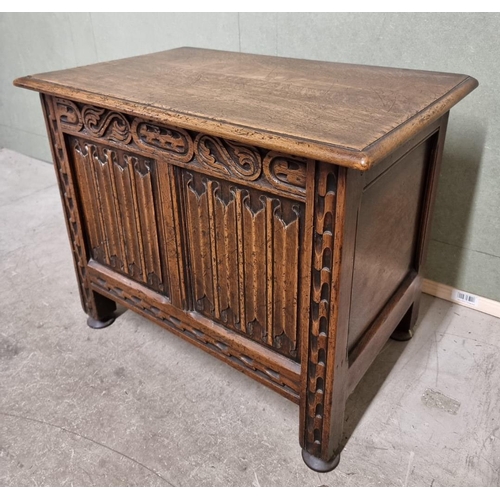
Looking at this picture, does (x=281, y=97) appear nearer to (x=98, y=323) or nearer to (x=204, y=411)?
(x=204, y=411)

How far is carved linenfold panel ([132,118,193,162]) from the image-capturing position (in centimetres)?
120

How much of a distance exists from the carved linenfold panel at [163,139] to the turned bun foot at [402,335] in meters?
0.97

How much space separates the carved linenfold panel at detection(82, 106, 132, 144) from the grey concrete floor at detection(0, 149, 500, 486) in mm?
734

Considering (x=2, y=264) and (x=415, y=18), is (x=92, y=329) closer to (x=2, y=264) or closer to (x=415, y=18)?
(x=2, y=264)

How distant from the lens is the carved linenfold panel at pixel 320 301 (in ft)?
3.23

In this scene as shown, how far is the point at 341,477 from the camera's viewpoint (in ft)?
4.27

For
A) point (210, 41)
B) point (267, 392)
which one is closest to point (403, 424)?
point (267, 392)

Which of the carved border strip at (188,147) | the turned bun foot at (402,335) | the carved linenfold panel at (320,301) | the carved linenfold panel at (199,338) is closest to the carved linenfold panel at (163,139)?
the carved border strip at (188,147)

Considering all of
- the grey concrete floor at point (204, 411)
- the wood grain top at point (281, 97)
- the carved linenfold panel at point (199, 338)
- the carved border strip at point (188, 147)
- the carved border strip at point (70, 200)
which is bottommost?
the grey concrete floor at point (204, 411)

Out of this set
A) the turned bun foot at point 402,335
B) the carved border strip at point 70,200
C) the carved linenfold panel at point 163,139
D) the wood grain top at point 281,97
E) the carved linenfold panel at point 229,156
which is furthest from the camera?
the turned bun foot at point 402,335

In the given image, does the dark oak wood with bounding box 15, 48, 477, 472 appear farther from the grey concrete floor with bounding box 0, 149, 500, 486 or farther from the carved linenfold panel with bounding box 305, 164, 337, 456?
the grey concrete floor with bounding box 0, 149, 500, 486

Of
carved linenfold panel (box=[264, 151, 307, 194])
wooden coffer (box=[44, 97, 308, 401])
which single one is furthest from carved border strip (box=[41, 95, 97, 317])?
carved linenfold panel (box=[264, 151, 307, 194])

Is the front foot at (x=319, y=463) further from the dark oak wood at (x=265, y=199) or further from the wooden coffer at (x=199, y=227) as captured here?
the wooden coffer at (x=199, y=227)

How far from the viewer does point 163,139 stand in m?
1.24
